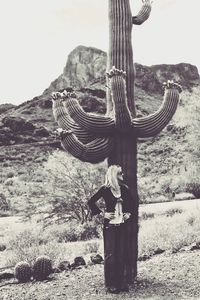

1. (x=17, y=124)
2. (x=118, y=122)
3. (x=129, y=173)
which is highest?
(x=17, y=124)

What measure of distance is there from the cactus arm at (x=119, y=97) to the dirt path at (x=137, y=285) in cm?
242

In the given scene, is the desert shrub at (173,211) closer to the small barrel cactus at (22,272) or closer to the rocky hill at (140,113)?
the rocky hill at (140,113)

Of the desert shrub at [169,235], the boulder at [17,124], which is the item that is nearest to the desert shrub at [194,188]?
the desert shrub at [169,235]

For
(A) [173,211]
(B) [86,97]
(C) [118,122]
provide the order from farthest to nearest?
(B) [86,97], (A) [173,211], (C) [118,122]

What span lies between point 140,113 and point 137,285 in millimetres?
40140

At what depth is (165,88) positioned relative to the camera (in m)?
8.91

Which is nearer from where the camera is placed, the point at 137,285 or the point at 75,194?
the point at 137,285

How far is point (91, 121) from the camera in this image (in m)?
8.52

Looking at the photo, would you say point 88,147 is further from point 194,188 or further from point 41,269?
point 194,188

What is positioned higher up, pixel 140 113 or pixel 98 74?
pixel 98 74

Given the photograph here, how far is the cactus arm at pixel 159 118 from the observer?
8656 millimetres

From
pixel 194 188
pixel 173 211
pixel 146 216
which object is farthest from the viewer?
pixel 194 188

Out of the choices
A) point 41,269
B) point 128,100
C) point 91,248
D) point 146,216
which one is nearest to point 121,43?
point 128,100

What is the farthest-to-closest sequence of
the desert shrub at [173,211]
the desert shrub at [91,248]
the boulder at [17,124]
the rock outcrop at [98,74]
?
the rock outcrop at [98,74], the boulder at [17,124], the desert shrub at [173,211], the desert shrub at [91,248]
